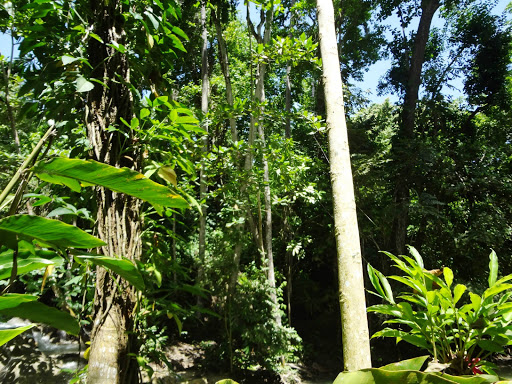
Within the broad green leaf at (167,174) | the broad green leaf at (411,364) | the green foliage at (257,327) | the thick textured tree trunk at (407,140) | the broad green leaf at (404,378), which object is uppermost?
the thick textured tree trunk at (407,140)

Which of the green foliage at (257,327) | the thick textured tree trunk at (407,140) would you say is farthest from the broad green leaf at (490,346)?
the thick textured tree trunk at (407,140)

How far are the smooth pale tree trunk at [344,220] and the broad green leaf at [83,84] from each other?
1.15m

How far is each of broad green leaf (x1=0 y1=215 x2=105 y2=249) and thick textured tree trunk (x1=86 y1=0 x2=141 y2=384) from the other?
668 mm

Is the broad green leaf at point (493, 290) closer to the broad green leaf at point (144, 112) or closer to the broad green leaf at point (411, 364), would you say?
the broad green leaf at point (411, 364)

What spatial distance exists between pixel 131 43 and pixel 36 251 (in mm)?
1248

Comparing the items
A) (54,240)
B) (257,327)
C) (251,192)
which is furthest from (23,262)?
(257,327)

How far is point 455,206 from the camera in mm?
7508

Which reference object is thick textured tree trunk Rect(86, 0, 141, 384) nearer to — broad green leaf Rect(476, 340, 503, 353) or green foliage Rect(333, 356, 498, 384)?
green foliage Rect(333, 356, 498, 384)

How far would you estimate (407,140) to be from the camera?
7.49m

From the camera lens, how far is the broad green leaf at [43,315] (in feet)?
1.70

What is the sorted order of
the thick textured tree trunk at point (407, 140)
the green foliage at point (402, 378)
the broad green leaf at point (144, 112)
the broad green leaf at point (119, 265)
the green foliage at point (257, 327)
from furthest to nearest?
the thick textured tree trunk at point (407, 140) < the green foliage at point (257, 327) < the broad green leaf at point (144, 112) < the broad green leaf at point (119, 265) < the green foliage at point (402, 378)

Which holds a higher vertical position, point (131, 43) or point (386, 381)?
point (131, 43)

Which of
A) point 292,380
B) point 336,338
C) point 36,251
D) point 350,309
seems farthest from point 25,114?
point 336,338

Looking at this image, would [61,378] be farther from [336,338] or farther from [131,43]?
[336,338]
